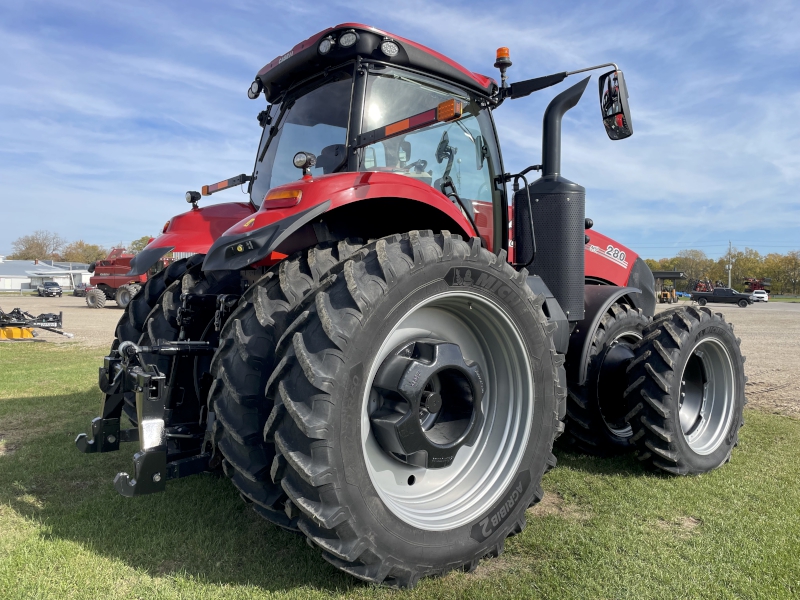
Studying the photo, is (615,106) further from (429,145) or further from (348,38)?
(348,38)

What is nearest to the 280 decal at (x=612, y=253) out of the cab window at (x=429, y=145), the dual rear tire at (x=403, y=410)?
the cab window at (x=429, y=145)

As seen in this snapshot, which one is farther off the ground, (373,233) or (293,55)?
(293,55)

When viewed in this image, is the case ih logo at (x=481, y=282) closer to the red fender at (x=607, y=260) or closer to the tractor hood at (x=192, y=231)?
the tractor hood at (x=192, y=231)

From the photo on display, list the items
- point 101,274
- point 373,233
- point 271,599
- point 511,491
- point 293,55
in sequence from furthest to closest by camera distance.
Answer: point 101,274
point 293,55
point 373,233
point 511,491
point 271,599

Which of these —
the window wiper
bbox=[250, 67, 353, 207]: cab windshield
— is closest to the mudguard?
bbox=[250, 67, 353, 207]: cab windshield

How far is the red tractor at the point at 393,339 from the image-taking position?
6.94 feet

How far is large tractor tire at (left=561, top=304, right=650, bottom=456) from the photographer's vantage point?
3.98 meters

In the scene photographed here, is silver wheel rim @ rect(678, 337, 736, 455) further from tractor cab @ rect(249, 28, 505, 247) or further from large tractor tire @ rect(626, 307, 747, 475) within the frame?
tractor cab @ rect(249, 28, 505, 247)

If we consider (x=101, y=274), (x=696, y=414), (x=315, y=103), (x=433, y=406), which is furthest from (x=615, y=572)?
(x=101, y=274)

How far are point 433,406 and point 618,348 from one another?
216cm

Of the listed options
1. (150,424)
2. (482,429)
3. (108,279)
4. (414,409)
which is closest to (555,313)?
(482,429)

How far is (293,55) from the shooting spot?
3.23 m

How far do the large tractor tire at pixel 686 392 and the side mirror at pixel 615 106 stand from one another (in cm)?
139

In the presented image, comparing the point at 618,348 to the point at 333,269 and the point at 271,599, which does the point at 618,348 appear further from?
the point at 271,599
